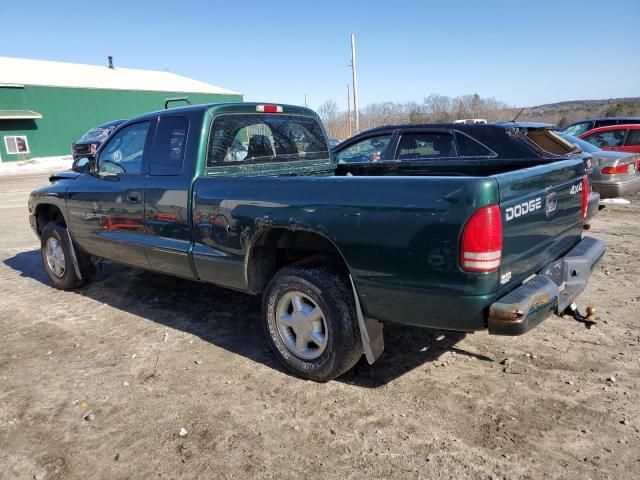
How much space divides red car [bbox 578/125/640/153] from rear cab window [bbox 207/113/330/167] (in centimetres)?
912

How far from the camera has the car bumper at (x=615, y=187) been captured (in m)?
8.80

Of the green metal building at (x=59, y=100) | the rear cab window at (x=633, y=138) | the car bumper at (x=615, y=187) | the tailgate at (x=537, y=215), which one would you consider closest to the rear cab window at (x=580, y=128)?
the rear cab window at (x=633, y=138)

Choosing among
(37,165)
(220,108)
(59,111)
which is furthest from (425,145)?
(59,111)

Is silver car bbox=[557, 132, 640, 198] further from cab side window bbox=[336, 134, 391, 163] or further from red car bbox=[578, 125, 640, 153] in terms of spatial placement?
cab side window bbox=[336, 134, 391, 163]

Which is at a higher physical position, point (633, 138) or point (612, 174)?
point (633, 138)

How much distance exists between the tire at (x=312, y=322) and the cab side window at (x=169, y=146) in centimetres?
137

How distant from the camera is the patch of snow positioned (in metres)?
26.5

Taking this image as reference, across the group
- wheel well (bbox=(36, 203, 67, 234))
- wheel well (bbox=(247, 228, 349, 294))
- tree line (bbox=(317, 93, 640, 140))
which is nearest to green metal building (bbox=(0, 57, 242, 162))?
tree line (bbox=(317, 93, 640, 140))

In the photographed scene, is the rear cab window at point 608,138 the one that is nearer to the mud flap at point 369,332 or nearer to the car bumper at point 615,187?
the car bumper at point 615,187

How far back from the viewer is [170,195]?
3986 millimetres

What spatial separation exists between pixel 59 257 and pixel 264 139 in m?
3.03

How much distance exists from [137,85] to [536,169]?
132ft

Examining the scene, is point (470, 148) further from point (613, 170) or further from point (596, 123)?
point (596, 123)

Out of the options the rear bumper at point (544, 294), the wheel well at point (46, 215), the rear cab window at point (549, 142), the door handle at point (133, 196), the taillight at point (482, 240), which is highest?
the rear cab window at point (549, 142)
